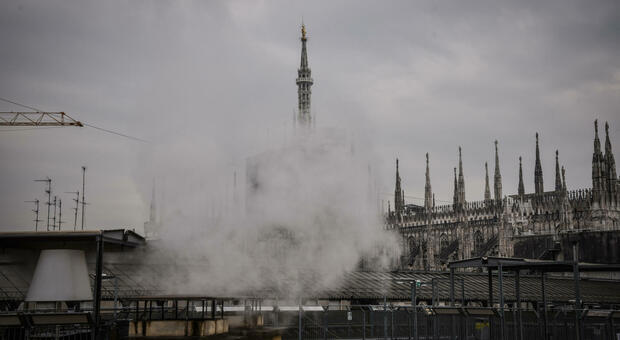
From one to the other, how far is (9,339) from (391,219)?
343ft

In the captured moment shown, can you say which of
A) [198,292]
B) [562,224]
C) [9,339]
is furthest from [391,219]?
[9,339]

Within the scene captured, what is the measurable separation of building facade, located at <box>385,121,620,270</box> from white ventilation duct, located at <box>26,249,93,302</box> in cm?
5594

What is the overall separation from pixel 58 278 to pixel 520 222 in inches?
3387

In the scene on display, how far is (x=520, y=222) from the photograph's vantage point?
9869 cm

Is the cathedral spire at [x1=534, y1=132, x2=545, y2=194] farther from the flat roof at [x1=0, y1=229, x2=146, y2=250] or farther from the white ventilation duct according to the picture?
the white ventilation duct

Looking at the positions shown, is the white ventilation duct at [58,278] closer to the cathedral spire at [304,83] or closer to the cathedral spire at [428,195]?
the cathedral spire at [428,195]

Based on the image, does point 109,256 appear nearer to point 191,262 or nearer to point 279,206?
point 191,262

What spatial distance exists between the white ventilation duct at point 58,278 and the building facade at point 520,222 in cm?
5594

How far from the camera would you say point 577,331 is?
25188mm

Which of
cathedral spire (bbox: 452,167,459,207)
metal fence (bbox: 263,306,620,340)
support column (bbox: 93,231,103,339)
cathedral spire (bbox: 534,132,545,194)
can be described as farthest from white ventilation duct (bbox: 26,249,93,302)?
cathedral spire (bbox: 452,167,459,207)

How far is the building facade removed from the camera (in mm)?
73875

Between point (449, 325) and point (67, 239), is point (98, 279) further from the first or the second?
point (449, 325)

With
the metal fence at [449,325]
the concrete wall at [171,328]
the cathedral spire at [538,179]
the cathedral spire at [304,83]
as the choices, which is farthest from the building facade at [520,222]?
the concrete wall at [171,328]

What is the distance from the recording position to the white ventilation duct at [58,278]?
2264 cm
